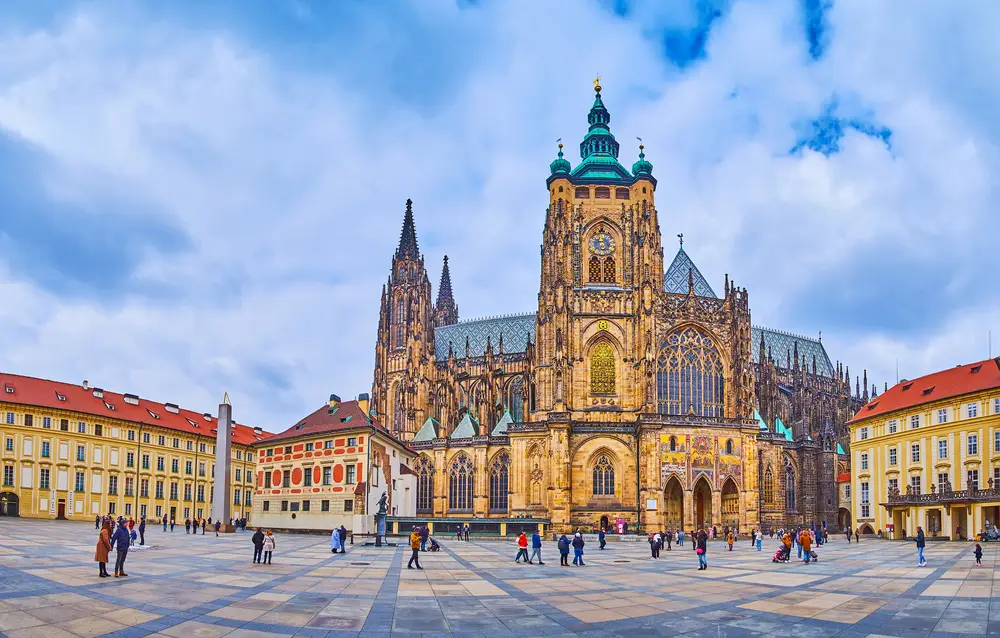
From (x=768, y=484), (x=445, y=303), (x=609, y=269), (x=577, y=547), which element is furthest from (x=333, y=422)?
(x=445, y=303)

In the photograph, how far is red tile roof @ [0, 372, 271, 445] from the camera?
76812 millimetres

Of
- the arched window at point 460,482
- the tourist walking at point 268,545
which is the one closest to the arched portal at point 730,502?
the arched window at point 460,482

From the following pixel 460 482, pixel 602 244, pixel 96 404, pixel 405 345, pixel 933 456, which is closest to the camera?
pixel 933 456

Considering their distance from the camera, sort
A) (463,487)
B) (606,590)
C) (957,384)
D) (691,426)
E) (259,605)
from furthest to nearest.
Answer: (463,487)
(691,426)
(957,384)
(606,590)
(259,605)

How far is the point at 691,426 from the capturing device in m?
76.1

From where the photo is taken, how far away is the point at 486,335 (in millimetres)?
110688

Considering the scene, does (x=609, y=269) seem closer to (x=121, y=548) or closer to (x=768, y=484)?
(x=768, y=484)

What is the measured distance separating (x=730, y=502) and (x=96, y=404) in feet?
191

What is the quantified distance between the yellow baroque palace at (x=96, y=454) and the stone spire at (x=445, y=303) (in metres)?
45.4

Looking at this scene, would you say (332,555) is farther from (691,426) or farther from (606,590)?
(691,426)

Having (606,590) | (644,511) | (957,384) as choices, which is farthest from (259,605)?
(957,384)

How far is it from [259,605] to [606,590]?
10521mm

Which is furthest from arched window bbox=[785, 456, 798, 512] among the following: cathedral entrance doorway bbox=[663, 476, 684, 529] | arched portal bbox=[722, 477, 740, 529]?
cathedral entrance doorway bbox=[663, 476, 684, 529]

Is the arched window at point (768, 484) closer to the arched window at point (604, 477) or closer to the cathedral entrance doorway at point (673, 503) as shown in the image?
the cathedral entrance doorway at point (673, 503)
